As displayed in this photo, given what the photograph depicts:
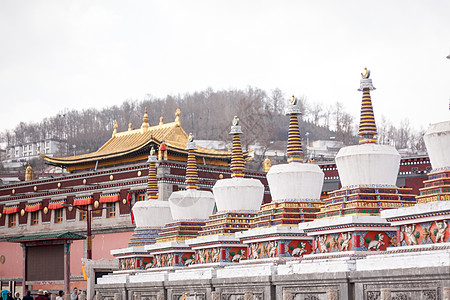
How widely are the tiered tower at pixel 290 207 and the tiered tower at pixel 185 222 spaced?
6252 millimetres

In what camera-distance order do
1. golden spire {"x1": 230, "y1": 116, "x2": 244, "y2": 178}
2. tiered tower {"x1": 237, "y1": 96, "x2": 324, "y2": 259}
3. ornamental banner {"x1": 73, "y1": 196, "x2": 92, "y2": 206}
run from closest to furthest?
tiered tower {"x1": 237, "y1": 96, "x2": 324, "y2": 259}
golden spire {"x1": 230, "y1": 116, "x2": 244, "y2": 178}
ornamental banner {"x1": 73, "y1": 196, "x2": 92, "y2": 206}

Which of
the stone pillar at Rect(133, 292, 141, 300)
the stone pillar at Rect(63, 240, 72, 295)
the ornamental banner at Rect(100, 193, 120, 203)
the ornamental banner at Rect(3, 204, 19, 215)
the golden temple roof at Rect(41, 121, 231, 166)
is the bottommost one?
the stone pillar at Rect(133, 292, 141, 300)

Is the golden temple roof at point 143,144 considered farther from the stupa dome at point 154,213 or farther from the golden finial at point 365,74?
the golden finial at point 365,74

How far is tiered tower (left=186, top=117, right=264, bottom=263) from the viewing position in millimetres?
24969

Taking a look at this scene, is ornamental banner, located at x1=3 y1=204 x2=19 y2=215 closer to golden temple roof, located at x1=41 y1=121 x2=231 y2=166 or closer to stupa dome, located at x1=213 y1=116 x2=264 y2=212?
golden temple roof, located at x1=41 y1=121 x2=231 y2=166

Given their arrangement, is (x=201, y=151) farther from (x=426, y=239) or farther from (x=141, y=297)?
(x=426, y=239)

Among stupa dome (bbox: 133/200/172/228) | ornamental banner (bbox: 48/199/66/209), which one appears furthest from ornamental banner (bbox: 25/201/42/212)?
stupa dome (bbox: 133/200/172/228)

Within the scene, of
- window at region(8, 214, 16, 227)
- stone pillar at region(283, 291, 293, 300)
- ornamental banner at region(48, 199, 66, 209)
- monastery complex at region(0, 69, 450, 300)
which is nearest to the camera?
monastery complex at region(0, 69, 450, 300)

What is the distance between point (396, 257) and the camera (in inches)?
625

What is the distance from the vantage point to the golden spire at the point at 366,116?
19.5 m

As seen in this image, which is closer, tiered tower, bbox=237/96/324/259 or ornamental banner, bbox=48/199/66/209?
tiered tower, bbox=237/96/324/259

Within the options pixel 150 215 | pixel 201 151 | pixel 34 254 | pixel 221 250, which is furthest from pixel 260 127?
pixel 221 250

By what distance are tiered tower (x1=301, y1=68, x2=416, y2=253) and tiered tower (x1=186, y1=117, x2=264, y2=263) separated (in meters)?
5.62

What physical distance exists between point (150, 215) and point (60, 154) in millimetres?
109185
